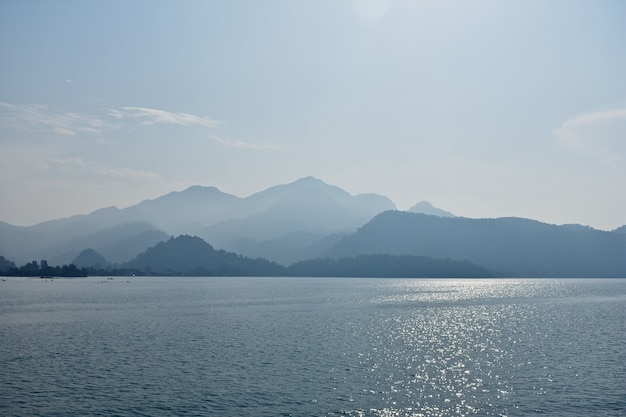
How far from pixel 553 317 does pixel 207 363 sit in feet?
379

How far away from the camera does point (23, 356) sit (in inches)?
3374

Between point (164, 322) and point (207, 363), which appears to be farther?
point (164, 322)

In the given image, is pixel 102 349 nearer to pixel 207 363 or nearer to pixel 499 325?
pixel 207 363

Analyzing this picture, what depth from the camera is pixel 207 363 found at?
81.3 meters

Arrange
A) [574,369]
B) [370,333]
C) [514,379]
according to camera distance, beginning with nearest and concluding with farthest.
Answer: [514,379] < [574,369] < [370,333]

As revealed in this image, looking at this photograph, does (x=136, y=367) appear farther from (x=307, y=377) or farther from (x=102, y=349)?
(x=307, y=377)

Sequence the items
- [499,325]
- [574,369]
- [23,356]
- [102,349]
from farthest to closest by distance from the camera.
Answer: [499,325] → [102,349] → [23,356] → [574,369]

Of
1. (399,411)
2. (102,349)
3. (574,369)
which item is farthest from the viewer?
(102,349)

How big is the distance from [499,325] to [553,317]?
1257 inches

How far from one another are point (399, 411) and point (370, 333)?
62667 millimetres

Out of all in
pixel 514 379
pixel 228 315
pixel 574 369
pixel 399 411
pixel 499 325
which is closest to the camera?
pixel 399 411

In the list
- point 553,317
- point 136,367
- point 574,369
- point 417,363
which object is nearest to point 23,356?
point 136,367

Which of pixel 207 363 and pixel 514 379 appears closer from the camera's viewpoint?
pixel 514 379

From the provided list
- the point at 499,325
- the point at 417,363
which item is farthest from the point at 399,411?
the point at 499,325
